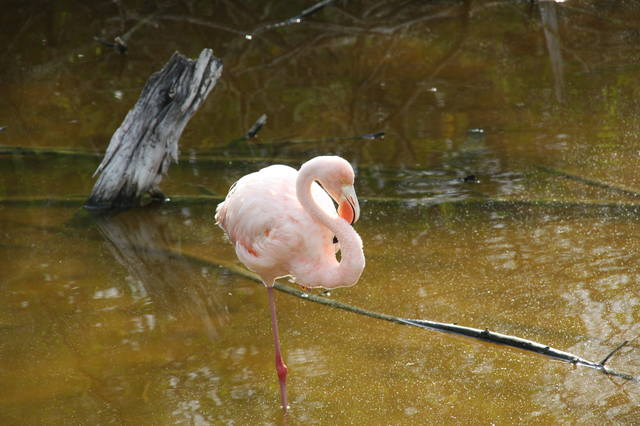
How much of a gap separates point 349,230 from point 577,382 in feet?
4.64

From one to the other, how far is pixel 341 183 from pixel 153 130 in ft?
10.1

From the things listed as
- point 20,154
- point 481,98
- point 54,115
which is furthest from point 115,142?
point 481,98

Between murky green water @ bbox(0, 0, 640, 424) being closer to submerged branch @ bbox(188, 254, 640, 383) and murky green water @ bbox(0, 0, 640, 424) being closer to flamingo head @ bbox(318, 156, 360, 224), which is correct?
submerged branch @ bbox(188, 254, 640, 383)

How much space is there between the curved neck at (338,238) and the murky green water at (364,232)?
0.65m

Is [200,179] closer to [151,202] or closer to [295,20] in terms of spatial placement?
[151,202]

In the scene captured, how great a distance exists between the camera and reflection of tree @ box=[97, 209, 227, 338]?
5.50m

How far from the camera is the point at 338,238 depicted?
429 cm

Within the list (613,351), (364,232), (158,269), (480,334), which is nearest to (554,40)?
(364,232)

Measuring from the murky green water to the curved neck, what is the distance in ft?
2.13

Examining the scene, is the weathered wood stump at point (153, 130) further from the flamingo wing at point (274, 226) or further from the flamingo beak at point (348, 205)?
the flamingo beak at point (348, 205)

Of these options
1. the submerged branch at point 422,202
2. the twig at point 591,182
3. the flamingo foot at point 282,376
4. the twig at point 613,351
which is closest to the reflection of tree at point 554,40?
the twig at point 591,182

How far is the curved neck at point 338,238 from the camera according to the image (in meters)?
4.23

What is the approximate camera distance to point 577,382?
4.40 metres

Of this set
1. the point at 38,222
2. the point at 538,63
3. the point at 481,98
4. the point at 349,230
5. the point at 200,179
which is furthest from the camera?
the point at 538,63
